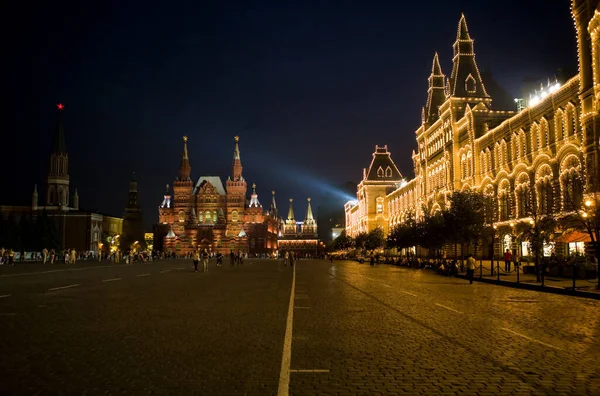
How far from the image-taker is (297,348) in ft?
30.9

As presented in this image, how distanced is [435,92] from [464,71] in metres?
18.6

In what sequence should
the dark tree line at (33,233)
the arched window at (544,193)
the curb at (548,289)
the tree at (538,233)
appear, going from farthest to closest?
the dark tree line at (33,233) → the arched window at (544,193) → the tree at (538,233) → the curb at (548,289)

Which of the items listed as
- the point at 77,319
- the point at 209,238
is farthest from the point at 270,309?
the point at 209,238

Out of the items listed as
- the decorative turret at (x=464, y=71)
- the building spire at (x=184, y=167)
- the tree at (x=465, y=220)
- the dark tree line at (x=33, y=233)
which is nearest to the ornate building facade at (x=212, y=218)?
the building spire at (x=184, y=167)

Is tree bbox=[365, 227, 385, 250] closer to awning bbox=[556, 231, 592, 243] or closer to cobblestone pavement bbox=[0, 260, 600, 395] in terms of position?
awning bbox=[556, 231, 592, 243]

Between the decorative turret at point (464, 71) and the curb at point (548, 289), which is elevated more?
the decorative turret at point (464, 71)

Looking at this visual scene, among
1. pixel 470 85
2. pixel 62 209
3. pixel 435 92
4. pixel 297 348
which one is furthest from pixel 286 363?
pixel 62 209

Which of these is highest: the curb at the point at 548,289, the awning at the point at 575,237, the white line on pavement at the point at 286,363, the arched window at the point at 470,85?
the arched window at the point at 470,85

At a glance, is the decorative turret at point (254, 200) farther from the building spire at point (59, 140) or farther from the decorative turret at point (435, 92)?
the decorative turret at point (435, 92)

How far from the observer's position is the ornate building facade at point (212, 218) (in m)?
148

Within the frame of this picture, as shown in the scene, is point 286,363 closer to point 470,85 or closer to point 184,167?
point 470,85

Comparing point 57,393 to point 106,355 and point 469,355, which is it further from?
point 469,355

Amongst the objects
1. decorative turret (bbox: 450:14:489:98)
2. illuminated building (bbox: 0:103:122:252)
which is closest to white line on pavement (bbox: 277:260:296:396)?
decorative turret (bbox: 450:14:489:98)

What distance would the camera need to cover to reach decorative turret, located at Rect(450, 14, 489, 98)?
66375 mm
